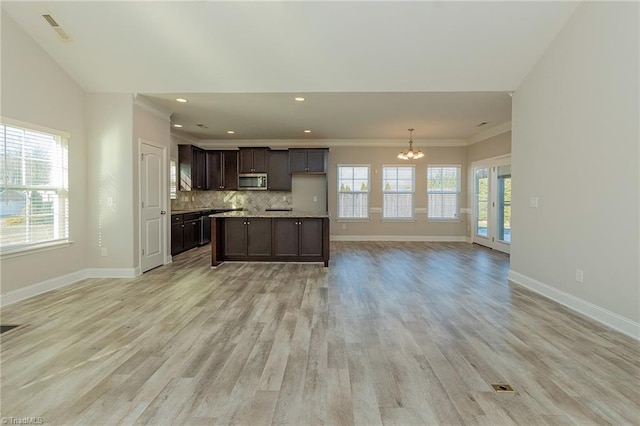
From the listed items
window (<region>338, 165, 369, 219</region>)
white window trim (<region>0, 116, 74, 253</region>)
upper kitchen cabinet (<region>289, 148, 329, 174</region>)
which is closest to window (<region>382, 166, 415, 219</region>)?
window (<region>338, 165, 369, 219</region>)

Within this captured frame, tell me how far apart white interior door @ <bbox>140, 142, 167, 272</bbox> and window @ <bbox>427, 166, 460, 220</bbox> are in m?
6.65

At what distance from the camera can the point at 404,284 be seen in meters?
4.42

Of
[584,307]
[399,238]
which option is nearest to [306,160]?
[399,238]

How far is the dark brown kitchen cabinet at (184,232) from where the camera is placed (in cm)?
643

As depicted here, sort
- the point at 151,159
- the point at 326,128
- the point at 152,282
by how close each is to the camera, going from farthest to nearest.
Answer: the point at 326,128
the point at 151,159
the point at 152,282

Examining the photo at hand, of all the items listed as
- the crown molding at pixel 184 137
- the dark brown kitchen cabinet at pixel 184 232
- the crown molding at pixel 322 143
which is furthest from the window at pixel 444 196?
the crown molding at pixel 184 137

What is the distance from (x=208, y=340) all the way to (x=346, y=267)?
317 cm

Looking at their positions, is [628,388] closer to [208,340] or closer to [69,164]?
[208,340]

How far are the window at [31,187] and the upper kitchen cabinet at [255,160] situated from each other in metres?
4.35

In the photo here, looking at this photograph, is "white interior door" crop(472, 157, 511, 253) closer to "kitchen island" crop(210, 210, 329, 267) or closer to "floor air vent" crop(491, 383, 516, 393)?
"kitchen island" crop(210, 210, 329, 267)

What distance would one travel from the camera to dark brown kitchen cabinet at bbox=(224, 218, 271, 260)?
5.78 m

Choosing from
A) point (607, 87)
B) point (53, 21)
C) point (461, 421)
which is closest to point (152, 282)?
point (53, 21)

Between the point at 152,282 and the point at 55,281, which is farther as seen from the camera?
the point at 152,282

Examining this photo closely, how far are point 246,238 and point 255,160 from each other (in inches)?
127
